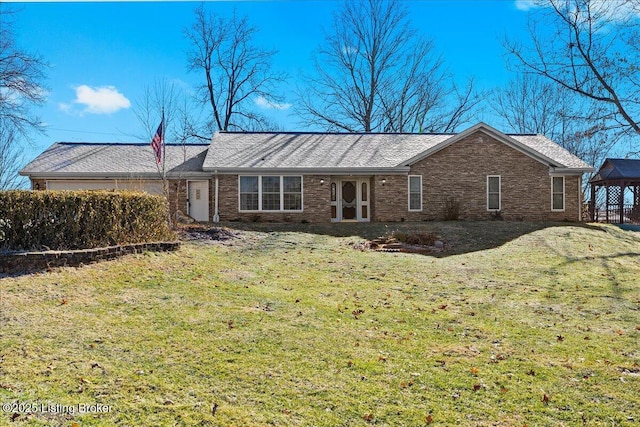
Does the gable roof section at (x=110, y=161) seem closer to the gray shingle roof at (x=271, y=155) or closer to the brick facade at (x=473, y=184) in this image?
the gray shingle roof at (x=271, y=155)

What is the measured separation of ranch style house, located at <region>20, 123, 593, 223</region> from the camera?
1928 cm

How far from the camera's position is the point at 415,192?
20.0 meters

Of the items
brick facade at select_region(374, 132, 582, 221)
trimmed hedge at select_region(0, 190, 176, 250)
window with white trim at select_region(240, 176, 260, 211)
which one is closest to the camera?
trimmed hedge at select_region(0, 190, 176, 250)

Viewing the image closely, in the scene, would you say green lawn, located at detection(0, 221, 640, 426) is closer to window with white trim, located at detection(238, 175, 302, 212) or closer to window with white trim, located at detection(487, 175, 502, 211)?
window with white trim, located at detection(238, 175, 302, 212)

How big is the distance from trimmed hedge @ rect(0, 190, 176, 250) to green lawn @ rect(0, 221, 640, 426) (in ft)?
2.38

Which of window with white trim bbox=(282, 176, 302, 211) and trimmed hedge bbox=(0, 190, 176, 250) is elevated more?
window with white trim bbox=(282, 176, 302, 211)

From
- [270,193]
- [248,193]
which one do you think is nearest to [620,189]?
[270,193]

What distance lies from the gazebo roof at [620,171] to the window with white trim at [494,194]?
781cm

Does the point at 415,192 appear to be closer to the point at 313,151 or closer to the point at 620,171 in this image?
the point at 313,151

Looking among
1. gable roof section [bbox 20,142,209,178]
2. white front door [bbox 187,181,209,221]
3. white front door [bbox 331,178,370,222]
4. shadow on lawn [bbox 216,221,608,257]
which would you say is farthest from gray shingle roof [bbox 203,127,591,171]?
shadow on lawn [bbox 216,221,608,257]

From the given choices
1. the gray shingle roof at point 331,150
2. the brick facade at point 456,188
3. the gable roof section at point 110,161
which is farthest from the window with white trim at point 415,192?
the gable roof section at point 110,161

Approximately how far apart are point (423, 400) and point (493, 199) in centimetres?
1755

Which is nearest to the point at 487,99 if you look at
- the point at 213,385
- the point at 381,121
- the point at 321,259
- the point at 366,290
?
the point at 381,121

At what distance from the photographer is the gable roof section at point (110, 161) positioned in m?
19.3
